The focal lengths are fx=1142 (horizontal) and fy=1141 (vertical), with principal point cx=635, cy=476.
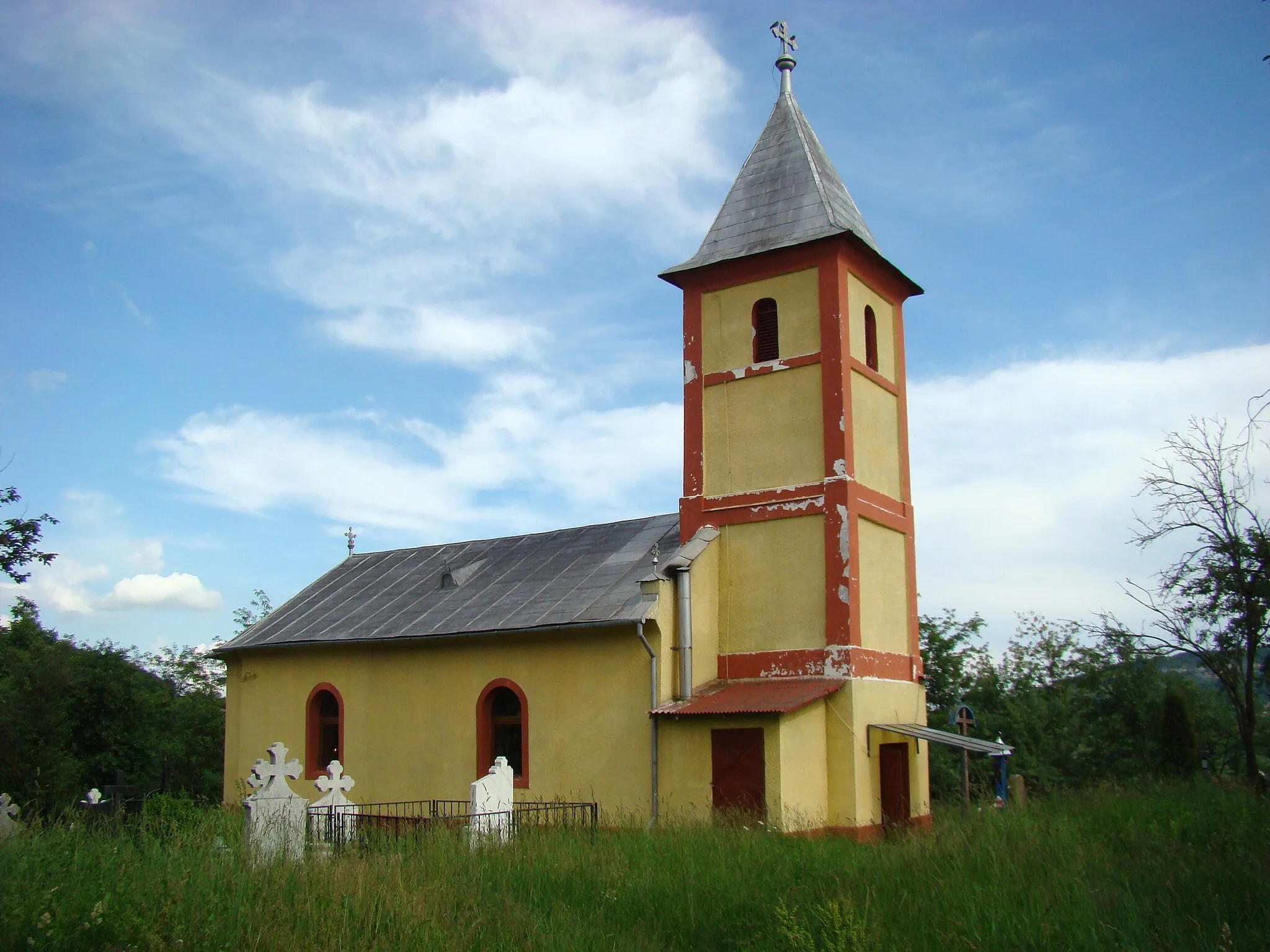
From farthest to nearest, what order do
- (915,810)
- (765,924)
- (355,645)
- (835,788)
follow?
(355,645) < (915,810) < (835,788) < (765,924)

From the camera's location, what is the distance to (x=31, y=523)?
53.1 ft

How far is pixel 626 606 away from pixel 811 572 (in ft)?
10.1

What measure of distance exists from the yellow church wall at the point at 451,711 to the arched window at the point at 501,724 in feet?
0.47

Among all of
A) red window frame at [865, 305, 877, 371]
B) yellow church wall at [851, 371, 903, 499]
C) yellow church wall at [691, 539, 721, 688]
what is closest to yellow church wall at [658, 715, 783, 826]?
yellow church wall at [691, 539, 721, 688]

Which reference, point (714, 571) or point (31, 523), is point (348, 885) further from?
point (714, 571)

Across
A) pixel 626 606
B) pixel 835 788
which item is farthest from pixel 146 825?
pixel 835 788

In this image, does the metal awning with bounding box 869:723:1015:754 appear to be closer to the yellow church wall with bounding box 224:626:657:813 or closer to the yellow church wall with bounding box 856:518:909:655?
the yellow church wall with bounding box 856:518:909:655

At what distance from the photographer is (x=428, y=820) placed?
47.1 feet

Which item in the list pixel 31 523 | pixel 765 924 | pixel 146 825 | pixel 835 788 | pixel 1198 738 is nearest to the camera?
pixel 765 924

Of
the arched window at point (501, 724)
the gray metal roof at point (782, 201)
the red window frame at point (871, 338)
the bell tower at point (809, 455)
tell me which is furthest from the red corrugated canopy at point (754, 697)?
the gray metal roof at point (782, 201)

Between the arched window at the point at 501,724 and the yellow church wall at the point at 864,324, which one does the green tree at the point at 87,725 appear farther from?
the yellow church wall at the point at 864,324

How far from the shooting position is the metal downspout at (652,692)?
17.7m

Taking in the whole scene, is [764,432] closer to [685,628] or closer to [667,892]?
[685,628]

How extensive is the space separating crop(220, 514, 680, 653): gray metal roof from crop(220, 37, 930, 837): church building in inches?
3.4
